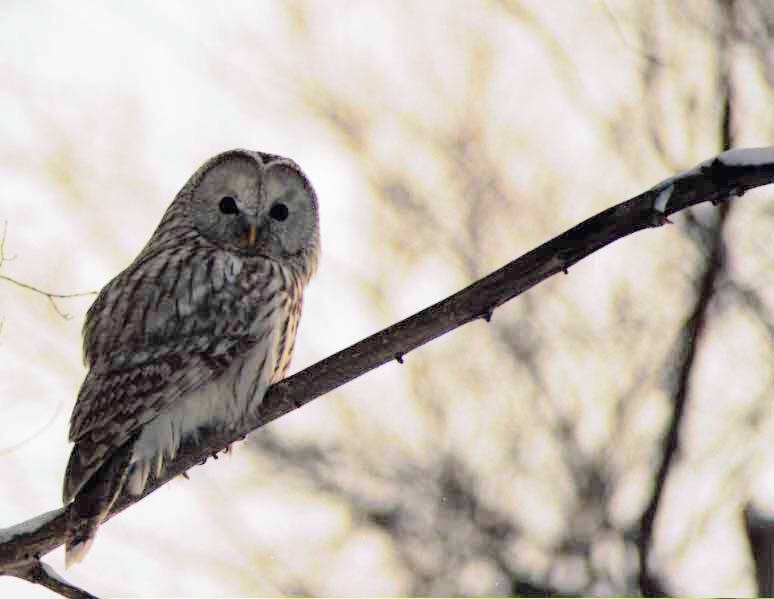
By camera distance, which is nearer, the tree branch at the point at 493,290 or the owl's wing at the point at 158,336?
the tree branch at the point at 493,290

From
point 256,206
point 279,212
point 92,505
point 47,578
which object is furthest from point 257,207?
point 47,578

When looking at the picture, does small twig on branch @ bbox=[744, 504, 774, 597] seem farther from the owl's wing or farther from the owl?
the owl's wing

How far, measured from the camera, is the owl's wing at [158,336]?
283 cm

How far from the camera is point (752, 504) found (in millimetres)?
4539

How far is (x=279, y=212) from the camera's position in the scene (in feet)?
12.0

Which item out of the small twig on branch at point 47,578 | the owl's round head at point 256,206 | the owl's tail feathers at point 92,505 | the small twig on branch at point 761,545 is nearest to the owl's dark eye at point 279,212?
the owl's round head at point 256,206

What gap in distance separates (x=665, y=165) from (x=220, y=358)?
297 cm

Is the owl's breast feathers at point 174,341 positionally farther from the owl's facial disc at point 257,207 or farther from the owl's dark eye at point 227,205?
the owl's dark eye at point 227,205

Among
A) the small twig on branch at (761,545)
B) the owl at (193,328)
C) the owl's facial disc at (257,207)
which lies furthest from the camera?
the small twig on branch at (761,545)

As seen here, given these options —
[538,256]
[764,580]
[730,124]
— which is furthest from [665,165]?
[538,256]

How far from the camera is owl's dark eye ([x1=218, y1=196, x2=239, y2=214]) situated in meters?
3.61

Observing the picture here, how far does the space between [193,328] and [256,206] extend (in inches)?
23.3

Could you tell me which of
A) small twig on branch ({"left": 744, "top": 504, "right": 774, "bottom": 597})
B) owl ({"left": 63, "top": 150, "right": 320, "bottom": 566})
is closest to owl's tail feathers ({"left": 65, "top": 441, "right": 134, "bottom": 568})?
owl ({"left": 63, "top": 150, "right": 320, "bottom": 566})

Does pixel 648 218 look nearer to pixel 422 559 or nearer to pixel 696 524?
pixel 696 524
